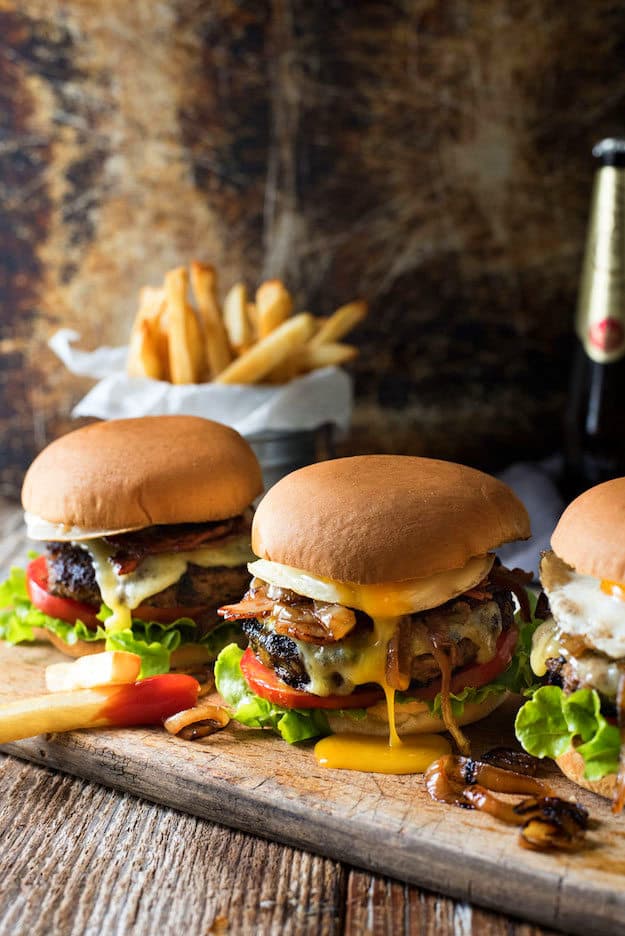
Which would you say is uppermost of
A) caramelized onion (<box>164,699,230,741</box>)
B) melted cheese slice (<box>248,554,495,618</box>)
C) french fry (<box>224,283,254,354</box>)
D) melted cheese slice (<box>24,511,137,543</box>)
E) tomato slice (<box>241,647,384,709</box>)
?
french fry (<box>224,283,254,354</box>)

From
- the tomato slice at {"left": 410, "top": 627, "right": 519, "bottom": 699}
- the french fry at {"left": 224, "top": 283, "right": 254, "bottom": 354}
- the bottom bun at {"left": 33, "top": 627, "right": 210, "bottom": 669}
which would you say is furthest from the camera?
the french fry at {"left": 224, "top": 283, "right": 254, "bottom": 354}

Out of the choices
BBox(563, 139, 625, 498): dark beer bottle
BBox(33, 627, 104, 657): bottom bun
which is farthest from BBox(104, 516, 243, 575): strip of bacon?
BBox(563, 139, 625, 498): dark beer bottle

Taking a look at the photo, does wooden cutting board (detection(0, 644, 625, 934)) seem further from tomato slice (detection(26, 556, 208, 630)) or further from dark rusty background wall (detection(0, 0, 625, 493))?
dark rusty background wall (detection(0, 0, 625, 493))

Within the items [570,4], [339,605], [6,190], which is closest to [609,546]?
[339,605]

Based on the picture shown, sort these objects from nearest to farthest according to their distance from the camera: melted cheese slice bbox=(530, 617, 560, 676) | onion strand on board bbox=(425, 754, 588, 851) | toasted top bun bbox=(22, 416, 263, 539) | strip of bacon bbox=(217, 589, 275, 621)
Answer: onion strand on board bbox=(425, 754, 588, 851)
melted cheese slice bbox=(530, 617, 560, 676)
strip of bacon bbox=(217, 589, 275, 621)
toasted top bun bbox=(22, 416, 263, 539)

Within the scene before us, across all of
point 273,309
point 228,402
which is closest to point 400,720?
point 228,402

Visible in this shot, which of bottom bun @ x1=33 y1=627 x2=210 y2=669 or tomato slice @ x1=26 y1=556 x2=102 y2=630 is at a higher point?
tomato slice @ x1=26 y1=556 x2=102 y2=630
